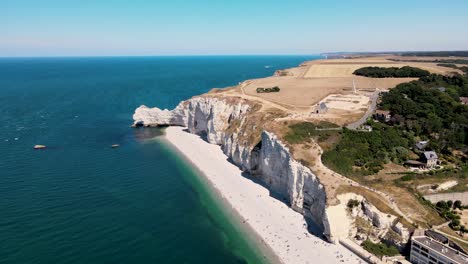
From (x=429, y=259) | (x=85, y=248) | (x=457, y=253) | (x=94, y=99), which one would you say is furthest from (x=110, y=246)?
(x=94, y=99)

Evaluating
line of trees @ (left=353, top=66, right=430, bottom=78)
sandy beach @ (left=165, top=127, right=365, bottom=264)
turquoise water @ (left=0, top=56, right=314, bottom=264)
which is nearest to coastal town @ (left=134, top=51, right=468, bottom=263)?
sandy beach @ (left=165, top=127, right=365, bottom=264)

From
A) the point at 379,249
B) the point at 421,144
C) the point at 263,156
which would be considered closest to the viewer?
the point at 379,249

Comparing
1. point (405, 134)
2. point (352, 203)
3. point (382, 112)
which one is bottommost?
point (352, 203)

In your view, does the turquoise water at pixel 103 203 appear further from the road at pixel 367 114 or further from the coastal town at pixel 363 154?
the road at pixel 367 114

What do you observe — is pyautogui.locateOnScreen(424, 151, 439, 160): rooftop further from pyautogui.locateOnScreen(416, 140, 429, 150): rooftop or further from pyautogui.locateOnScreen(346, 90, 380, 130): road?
pyautogui.locateOnScreen(346, 90, 380, 130): road

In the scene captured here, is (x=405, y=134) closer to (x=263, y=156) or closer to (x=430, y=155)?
(x=430, y=155)

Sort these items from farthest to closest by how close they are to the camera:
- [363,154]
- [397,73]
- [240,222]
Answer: [397,73] < [363,154] < [240,222]

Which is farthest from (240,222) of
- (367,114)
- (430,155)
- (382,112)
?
(382,112)
